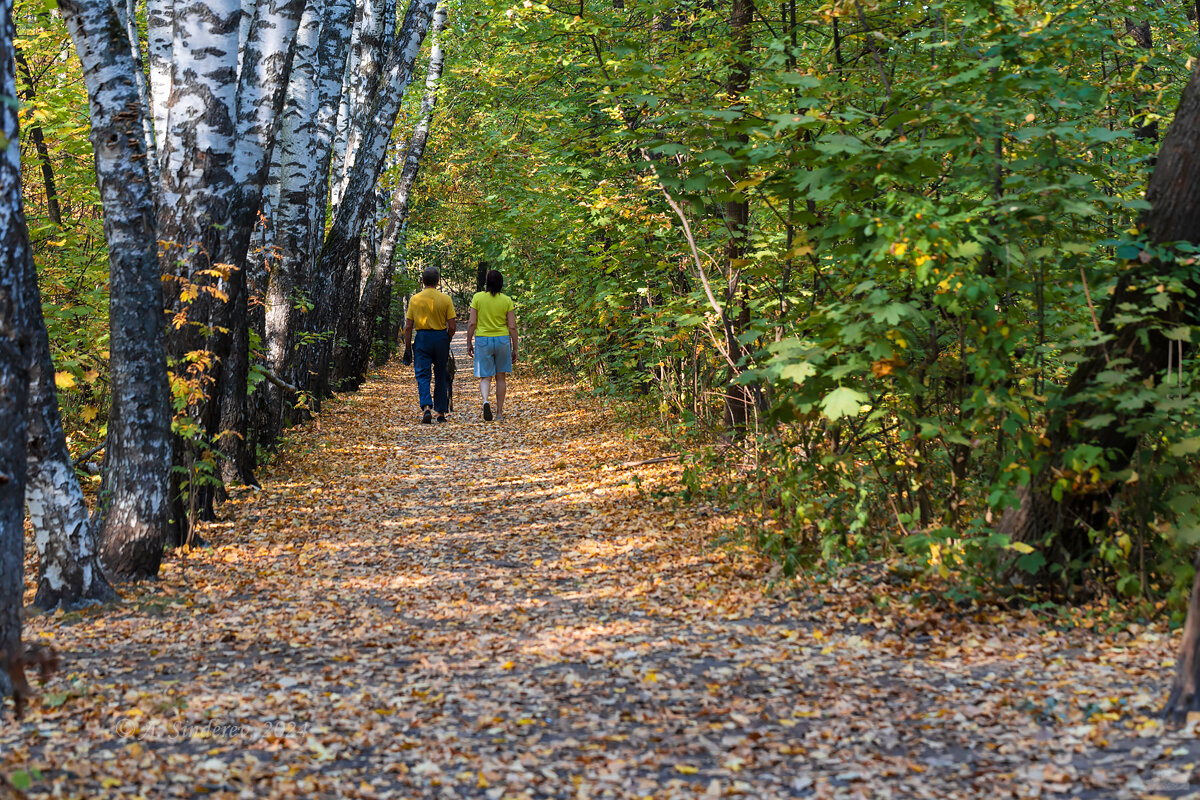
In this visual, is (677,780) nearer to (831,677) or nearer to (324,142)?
(831,677)

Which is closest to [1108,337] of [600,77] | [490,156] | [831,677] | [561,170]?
[831,677]

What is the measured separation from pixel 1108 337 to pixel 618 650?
2.72 meters

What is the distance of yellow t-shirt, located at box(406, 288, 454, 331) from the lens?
13.7 metres

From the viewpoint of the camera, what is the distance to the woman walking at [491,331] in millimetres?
13477

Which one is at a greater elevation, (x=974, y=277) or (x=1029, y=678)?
(x=974, y=277)

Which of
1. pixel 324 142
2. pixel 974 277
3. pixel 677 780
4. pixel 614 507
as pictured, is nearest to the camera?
pixel 677 780

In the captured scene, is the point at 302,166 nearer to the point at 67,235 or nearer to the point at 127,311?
the point at 67,235

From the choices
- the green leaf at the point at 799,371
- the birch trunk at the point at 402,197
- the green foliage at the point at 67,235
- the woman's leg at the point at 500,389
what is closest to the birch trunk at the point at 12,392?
the green foliage at the point at 67,235

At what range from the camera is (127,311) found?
5953 mm

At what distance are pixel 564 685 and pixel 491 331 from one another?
9.76m

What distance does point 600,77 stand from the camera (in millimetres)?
9094

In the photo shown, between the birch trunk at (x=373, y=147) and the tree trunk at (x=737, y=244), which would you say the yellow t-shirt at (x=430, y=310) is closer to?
the birch trunk at (x=373, y=147)

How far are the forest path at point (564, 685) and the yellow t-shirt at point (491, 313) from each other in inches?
256

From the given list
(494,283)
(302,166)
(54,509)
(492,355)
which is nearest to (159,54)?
(302,166)
